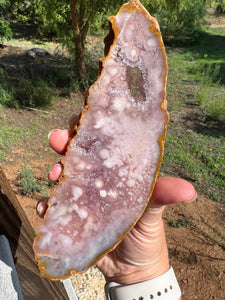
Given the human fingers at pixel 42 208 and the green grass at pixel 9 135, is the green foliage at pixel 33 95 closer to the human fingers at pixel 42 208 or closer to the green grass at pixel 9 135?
the green grass at pixel 9 135

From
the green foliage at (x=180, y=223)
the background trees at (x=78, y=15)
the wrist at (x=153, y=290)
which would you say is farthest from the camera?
the background trees at (x=78, y=15)

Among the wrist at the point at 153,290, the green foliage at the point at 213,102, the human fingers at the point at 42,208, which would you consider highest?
the human fingers at the point at 42,208

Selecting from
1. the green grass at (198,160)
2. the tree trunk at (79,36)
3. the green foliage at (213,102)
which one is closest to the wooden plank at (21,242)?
the green grass at (198,160)

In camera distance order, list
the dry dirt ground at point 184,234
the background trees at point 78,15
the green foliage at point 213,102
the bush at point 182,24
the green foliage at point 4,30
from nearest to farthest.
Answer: the dry dirt ground at point 184,234
the green foliage at point 213,102
the background trees at point 78,15
the green foliage at point 4,30
the bush at point 182,24

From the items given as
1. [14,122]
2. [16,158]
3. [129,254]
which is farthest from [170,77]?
[129,254]

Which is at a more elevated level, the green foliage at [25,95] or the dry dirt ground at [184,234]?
the green foliage at [25,95]

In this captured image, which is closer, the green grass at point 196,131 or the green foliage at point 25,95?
the green grass at point 196,131

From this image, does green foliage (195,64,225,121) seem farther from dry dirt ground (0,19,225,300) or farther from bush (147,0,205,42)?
bush (147,0,205,42)
